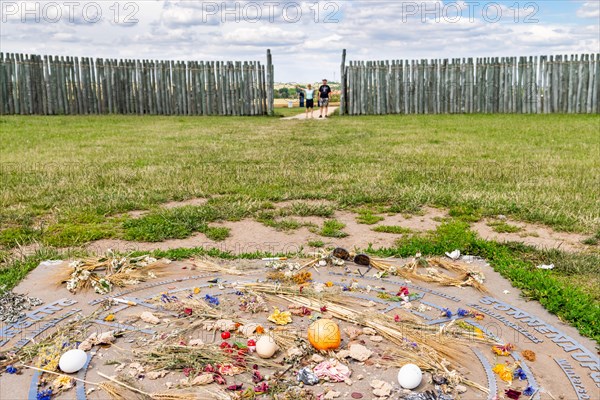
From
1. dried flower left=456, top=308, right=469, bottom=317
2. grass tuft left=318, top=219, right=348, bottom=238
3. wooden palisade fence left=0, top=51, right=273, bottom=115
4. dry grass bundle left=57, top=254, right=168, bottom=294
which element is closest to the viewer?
dried flower left=456, top=308, right=469, bottom=317

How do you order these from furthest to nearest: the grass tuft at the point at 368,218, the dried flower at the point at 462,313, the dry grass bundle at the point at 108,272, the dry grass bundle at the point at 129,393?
the grass tuft at the point at 368,218 < the dry grass bundle at the point at 108,272 < the dried flower at the point at 462,313 < the dry grass bundle at the point at 129,393

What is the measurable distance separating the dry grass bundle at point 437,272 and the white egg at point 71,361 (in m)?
2.45

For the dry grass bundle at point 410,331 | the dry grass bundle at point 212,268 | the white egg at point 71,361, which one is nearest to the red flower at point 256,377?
the dry grass bundle at point 410,331

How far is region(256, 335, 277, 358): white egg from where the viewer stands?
326cm

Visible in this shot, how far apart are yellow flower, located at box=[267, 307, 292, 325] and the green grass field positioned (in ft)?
6.11

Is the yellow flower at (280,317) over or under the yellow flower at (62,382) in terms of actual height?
over

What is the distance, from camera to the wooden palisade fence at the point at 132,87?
70.3ft

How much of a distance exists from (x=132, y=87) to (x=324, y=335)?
69.8 ft

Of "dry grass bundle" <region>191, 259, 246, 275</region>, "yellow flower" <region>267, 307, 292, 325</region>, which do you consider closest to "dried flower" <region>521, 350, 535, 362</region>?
"yellow flower" <region>267, 307, 292, 325</region>

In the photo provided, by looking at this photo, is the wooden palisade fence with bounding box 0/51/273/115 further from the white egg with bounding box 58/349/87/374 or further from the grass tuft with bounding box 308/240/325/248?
the white egg with bounding box 58/349/87/374

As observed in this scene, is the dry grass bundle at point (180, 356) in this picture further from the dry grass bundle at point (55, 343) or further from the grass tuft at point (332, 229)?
the grass tuft at point (332, 229)

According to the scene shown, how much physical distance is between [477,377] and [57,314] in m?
2.71

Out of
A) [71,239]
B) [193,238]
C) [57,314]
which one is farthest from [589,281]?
[71,239]

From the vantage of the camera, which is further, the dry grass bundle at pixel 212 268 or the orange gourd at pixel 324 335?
the dry grass bundle at pixel 212 268
